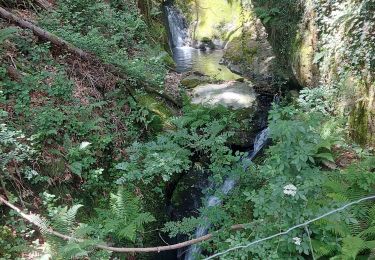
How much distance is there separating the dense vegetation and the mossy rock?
1.01 metres

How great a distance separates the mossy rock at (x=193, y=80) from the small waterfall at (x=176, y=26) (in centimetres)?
562

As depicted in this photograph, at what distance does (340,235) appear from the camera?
159 inches

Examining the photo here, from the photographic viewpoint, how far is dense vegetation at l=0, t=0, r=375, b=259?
394 cm

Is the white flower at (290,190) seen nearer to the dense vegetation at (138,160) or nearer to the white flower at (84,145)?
the dense vegetation at (138,160)

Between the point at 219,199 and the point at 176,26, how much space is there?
1165 cm

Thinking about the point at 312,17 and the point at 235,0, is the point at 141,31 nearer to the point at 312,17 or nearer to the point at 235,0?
the point at 312,17

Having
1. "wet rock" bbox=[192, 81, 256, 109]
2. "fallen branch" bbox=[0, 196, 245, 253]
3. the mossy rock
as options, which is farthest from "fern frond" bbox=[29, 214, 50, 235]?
the mossy rock

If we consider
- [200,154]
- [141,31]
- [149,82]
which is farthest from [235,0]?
[200,154]

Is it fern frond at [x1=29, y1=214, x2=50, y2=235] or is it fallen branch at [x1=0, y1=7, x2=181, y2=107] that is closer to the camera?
fern frond at [x1=29, y1=214, x2=50, y2=235]

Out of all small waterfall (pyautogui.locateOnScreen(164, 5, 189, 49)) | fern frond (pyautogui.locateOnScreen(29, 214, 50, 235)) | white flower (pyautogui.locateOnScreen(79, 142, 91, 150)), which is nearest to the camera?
fern frond (pyautogui.locateOnScreen(29, 214, 50, 235))

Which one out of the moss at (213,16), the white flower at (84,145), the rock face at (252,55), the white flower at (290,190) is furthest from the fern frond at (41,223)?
the moss at (213,16)

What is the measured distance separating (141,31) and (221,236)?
7009mm

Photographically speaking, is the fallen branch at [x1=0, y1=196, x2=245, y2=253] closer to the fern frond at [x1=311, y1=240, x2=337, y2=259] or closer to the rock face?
the fern frond at [x1=311, y1=240, x2=337, y2=259]

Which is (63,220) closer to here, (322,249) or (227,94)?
(322,249)
